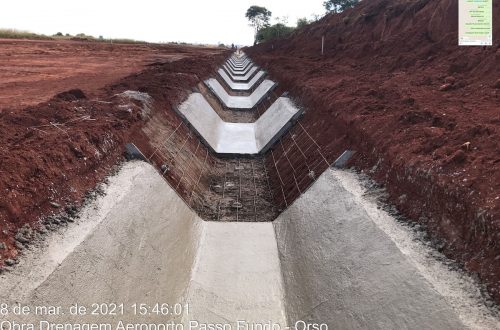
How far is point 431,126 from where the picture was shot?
9203 mm

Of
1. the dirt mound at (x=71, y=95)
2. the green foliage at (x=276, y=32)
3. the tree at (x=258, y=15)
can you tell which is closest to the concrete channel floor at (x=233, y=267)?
the dirt mound at (x=71, y=95)

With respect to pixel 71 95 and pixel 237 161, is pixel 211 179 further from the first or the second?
pixel 71 95

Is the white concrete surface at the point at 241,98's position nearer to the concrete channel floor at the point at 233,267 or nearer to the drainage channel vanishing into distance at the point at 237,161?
the drainage channel vanishing into distance at the point at 237,161

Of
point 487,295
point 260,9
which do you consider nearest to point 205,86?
point 487,295

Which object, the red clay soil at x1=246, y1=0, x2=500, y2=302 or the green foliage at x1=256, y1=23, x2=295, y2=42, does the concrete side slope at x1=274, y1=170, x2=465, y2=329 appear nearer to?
the red clay soil at x1=246, y1=0, x2=500, y2=302

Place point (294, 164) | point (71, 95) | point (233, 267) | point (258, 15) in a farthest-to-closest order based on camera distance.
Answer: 1. point (258, 15)
2. point (71, 95)
3. point (294, 164)
4. point (233, 267)

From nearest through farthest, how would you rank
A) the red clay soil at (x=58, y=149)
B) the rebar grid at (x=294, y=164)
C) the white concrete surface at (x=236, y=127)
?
the red clay soil at (x=58, y=149) → the rebar grid at (x=294, y=164) → the white concrete surface at (x=236, y=127)

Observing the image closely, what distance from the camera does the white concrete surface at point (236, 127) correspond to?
1650 centimetres

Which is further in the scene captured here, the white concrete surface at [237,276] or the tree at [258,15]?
the tree at [258,15]

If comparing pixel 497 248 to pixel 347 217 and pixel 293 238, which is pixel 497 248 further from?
pixel 293 238

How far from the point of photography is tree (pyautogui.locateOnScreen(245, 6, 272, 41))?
101 metres

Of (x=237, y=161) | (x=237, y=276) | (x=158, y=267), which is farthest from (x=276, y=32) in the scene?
(x=158, y=267)

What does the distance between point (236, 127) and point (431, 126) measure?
11.9m

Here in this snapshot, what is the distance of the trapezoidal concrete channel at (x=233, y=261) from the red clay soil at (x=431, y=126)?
517 mm
